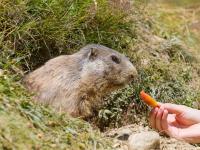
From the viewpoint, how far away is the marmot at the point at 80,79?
5.18 metres

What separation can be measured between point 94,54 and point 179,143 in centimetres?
110

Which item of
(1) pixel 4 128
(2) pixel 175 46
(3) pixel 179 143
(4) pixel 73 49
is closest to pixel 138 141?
(3) pixel 179 143

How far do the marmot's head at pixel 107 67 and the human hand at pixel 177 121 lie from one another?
1.43 ft

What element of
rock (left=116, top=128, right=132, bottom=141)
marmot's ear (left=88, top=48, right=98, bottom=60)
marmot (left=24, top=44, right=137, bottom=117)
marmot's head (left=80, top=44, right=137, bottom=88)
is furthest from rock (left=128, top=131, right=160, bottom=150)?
marmot's ear (left=88, top=48, right=98, bottom=60)

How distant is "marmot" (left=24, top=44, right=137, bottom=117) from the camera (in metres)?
5.18

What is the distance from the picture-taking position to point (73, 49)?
610 cm

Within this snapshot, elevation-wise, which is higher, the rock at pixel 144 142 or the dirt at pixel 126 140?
the rock at pixel 144 142

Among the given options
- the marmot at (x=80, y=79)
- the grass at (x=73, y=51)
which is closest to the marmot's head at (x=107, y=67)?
the marmot at (x=80, y=79)

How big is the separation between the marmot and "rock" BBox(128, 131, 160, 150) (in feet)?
2.84

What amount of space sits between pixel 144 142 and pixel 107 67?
1298 millimetres

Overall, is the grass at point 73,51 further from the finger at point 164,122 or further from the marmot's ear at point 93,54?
the finger at point 164,122

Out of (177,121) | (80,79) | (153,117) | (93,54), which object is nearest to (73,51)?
(93,54)

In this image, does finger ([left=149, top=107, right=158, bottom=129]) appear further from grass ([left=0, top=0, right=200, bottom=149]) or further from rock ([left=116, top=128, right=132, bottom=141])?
grass ([left=0, top=0, right=200, bottom=149])

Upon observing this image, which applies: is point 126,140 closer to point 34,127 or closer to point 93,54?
point 93,54
